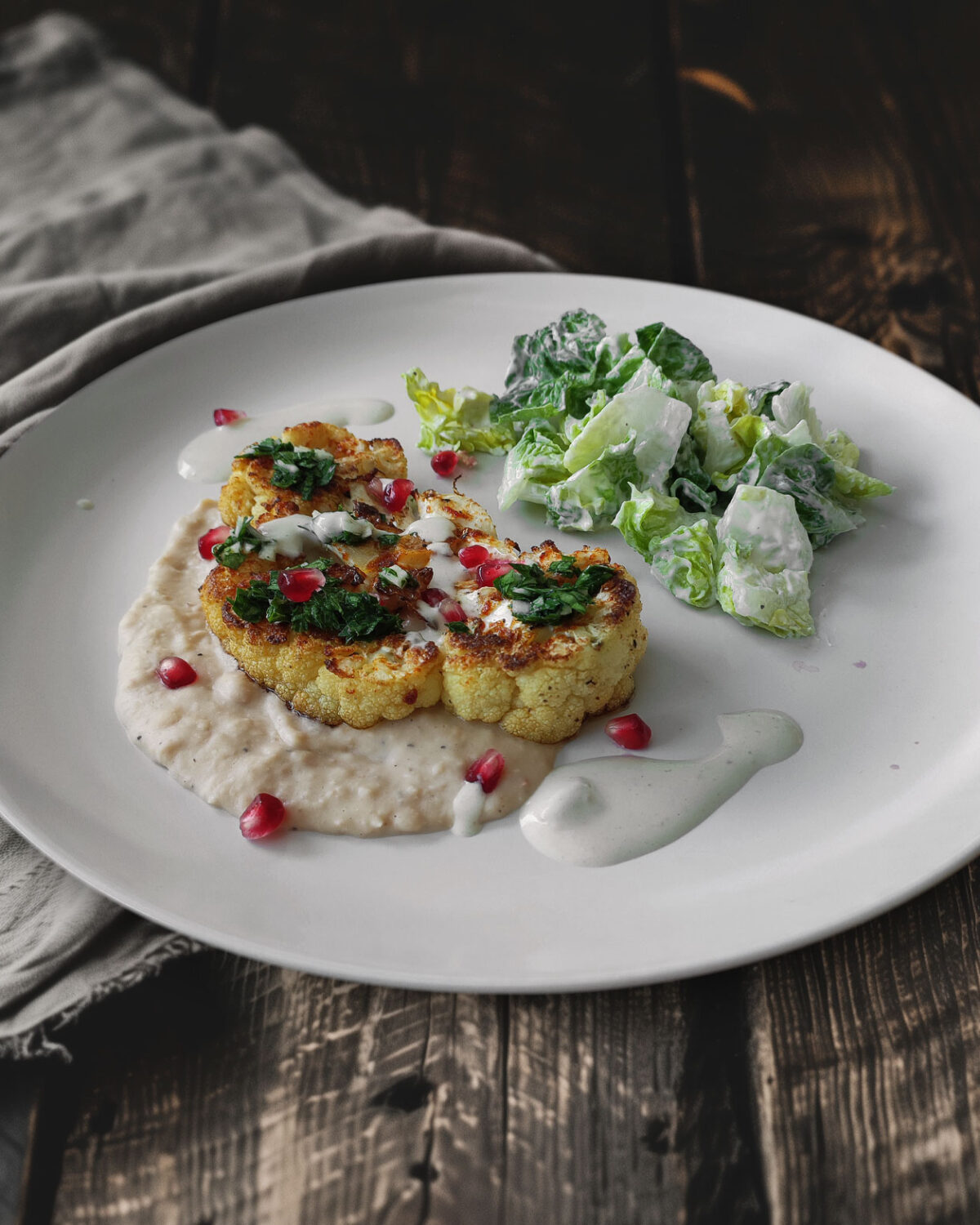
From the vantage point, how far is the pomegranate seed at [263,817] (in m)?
3.52

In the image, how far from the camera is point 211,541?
4.52 m

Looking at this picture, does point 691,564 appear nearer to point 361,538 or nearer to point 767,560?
point 767,560

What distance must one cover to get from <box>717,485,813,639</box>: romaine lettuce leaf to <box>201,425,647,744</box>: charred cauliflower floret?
0.47 meters

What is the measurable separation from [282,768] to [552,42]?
640cm

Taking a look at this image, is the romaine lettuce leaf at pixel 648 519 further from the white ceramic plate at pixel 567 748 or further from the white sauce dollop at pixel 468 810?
the white sauce dollop at pixel 468 810

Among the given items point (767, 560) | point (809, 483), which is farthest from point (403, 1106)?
point (809, 483)

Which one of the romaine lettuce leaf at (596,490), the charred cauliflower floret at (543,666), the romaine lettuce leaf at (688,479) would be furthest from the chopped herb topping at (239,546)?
the romaine lettuce leaf at (688,479)

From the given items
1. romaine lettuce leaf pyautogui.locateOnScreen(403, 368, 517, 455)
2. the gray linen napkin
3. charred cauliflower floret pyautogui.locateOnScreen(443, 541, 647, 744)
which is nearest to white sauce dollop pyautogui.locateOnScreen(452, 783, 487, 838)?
charred cauliflower floret pyautogui.locateOnScreen(443, 541, 647, 744)

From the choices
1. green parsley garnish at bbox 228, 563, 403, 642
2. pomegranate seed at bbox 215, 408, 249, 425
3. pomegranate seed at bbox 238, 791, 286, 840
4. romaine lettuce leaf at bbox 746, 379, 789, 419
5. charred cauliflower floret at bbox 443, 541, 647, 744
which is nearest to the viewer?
pomegranate seed at bbox 238, 791, 286, 840

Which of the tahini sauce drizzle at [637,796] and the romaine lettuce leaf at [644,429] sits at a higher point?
the romaine lettuce leaf at [644,429]

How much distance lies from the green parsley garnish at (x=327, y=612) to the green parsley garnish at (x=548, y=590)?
1.38 feet

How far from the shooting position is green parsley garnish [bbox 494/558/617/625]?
151 inches

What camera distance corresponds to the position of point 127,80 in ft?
24.8

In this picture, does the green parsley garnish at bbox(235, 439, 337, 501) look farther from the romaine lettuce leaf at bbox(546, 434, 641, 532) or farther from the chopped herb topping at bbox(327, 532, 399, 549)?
the romaine lettuce leaf at bbox(546, 434, 641, 532)
